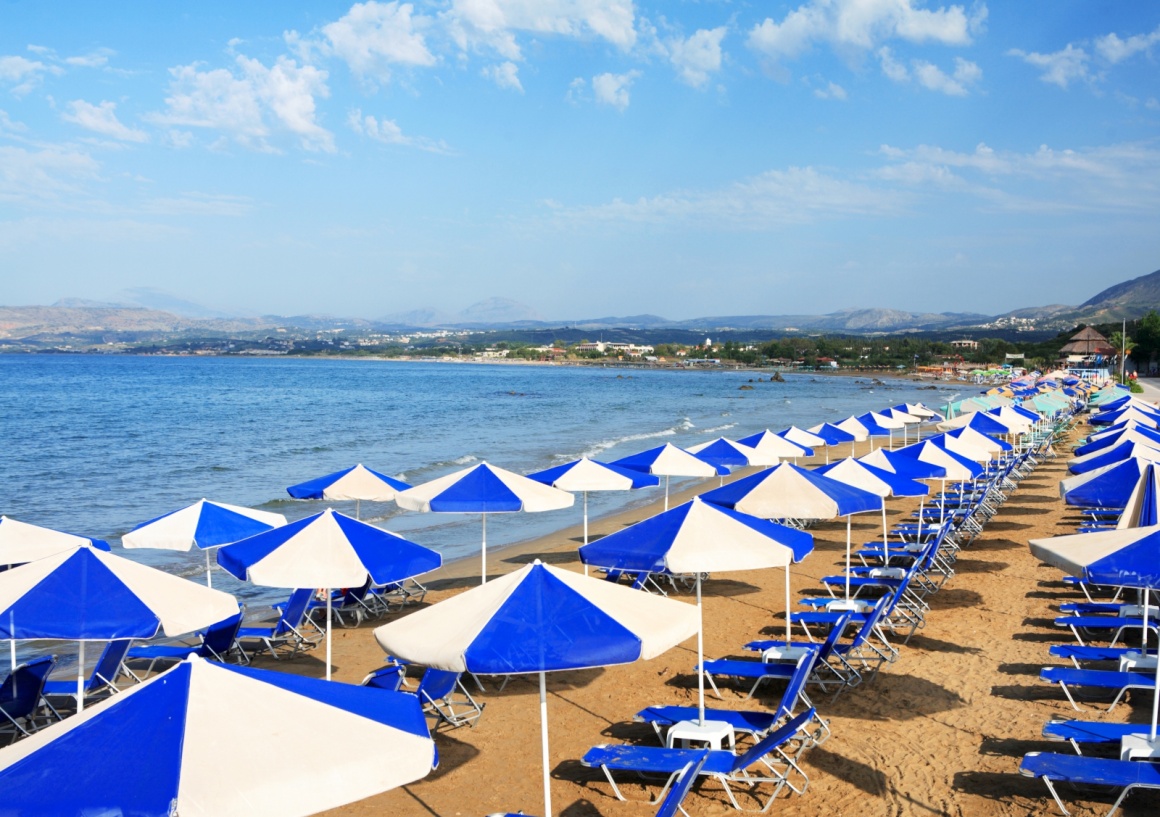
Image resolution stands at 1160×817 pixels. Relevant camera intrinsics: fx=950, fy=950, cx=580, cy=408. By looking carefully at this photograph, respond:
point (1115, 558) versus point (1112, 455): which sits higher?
point (1115, 558)

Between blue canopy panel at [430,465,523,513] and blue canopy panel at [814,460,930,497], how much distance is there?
3.88 meters

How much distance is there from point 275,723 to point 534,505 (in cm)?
676

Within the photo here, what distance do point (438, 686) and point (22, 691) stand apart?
3282 mm

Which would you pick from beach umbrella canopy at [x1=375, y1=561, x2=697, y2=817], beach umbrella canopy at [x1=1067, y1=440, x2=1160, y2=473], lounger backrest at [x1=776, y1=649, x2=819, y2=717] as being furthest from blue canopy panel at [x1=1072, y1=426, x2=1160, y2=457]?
beach umbrella canopy at [x1=375, y1=561, x2=697, y2=817]

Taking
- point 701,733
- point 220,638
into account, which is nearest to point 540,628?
point 701,733

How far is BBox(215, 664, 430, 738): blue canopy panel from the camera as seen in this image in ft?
11.9

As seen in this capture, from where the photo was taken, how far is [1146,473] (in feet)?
24.5

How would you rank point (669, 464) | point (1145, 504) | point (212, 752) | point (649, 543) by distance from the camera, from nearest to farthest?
1. point (212, 752)
2. point (649, 543)
3. point (1145, 504)
4. point (669, 464)

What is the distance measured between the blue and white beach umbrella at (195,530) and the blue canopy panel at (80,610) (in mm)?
3246

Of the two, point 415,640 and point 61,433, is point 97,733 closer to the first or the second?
point 415,640

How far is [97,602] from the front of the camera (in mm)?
5965

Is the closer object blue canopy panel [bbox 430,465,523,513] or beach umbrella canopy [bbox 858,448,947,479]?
blue canopy panel [bbox 430,465,523,513]

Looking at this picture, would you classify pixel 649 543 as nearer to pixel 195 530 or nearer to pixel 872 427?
pixel 195 530

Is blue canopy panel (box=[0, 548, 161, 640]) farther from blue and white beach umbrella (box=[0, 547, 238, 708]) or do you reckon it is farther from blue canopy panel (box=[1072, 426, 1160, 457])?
blue canopy panel (box=[1072, 426, 1160, 457])
